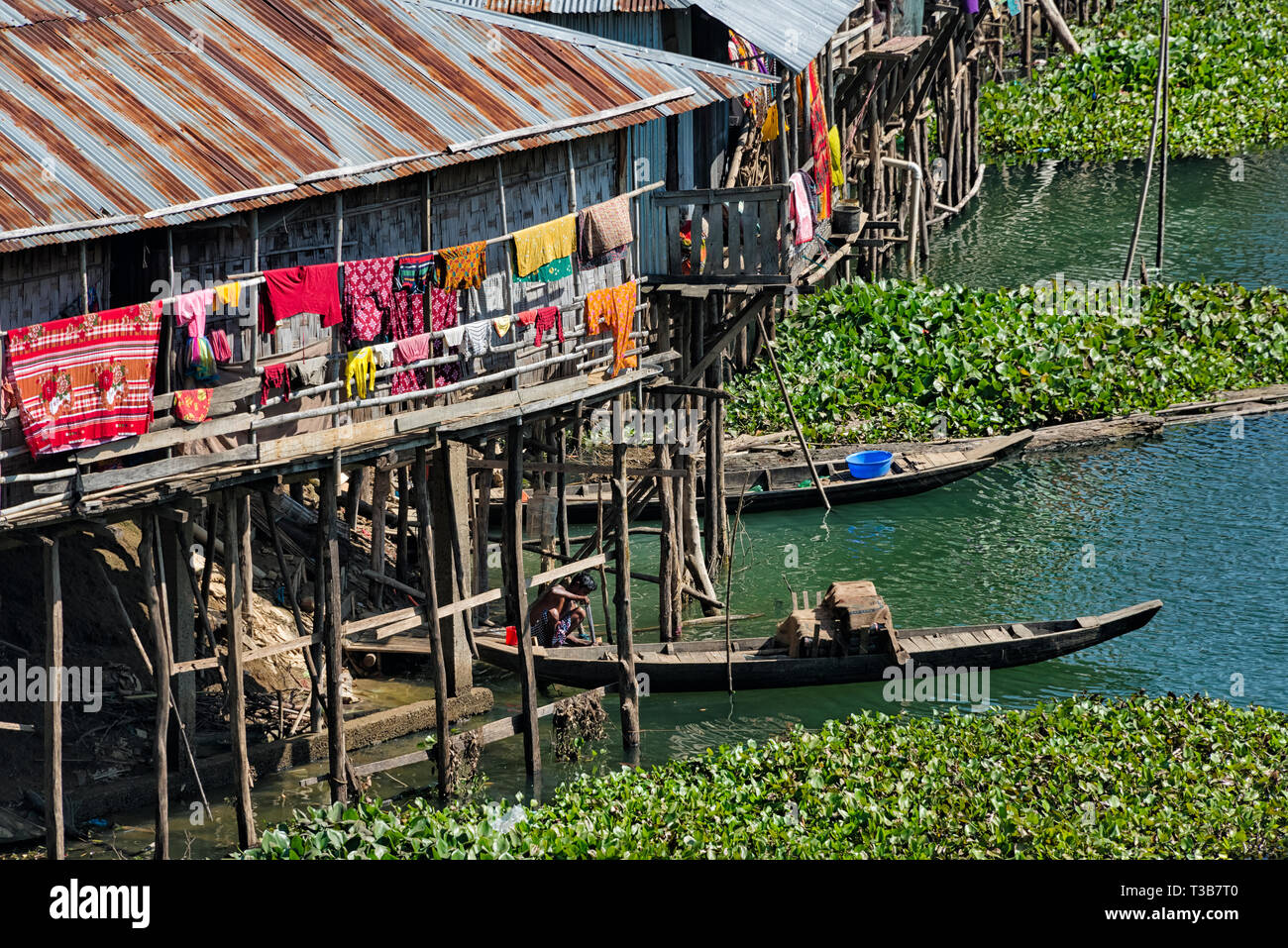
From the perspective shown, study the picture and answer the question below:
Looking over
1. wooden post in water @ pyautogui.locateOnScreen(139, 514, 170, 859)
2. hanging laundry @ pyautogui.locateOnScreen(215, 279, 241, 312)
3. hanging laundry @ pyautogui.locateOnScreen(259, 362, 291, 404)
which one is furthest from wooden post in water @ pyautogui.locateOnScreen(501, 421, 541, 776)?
wooden post in water @ pyautogui.locateOnScreen(139, 514, 170, 859)

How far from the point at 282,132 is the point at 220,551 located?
562 cm

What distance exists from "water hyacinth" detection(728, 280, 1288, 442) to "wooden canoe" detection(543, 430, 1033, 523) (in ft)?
4.20

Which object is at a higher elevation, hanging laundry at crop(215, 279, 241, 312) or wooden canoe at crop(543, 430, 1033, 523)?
hanging laundry at crop(215, 279, 241, 312)

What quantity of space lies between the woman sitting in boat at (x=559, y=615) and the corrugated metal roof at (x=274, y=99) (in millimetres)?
5664

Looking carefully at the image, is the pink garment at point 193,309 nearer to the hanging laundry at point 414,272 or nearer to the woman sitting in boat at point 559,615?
the hanging laundry at point 414,272

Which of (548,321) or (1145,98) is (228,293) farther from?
(1145,98)

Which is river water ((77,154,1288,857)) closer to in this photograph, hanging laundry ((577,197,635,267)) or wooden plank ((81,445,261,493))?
wooden plank ((81,445,261,493))

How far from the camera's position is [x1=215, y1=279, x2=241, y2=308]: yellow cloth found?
48.8 ft

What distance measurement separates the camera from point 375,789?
17781 millimetres

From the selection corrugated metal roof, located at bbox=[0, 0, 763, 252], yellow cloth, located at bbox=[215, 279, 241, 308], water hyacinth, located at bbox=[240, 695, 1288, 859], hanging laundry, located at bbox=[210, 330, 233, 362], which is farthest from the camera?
hanging laundry, located at bbox=[210, 330, 233, 362]

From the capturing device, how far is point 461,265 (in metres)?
16.9

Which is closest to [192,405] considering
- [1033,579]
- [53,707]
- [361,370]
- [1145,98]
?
[361,370]

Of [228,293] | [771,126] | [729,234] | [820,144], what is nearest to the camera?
[228,293]

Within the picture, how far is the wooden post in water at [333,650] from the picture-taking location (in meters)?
16.3
